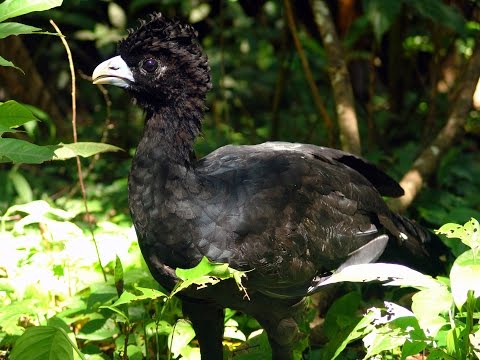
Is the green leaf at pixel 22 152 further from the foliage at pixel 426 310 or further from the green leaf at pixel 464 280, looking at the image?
the green leaf at pixel 464 280

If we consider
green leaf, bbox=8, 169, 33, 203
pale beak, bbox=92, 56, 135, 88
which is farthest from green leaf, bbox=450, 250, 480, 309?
green leaf, bbox=8, 169, 33, 203

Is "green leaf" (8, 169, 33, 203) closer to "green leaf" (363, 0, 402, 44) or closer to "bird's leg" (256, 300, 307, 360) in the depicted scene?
"bird's leg" (256, 300, 307, 360)

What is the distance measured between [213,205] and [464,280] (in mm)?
1199

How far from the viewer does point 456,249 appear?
498 centimetres

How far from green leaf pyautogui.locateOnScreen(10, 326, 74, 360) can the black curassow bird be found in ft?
1.81

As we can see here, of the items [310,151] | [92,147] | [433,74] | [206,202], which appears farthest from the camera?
[433,74]

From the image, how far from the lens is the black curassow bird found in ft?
12.2

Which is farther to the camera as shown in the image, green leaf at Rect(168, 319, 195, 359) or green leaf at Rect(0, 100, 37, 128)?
green leaf at Rect(168, 319, 195, 359)

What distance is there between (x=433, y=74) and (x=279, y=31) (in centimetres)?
203

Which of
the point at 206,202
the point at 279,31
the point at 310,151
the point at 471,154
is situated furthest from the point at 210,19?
the point at 206,202

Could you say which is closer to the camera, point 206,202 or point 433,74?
point 206,202

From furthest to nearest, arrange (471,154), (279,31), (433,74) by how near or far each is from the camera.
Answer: (279,31), (471,154), (433,74)

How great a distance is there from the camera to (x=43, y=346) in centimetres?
334

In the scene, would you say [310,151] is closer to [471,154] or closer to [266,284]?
[266,284]
